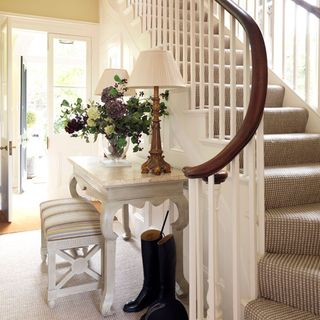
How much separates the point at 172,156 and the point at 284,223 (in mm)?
1047

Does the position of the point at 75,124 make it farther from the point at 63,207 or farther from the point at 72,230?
the point at 72,230

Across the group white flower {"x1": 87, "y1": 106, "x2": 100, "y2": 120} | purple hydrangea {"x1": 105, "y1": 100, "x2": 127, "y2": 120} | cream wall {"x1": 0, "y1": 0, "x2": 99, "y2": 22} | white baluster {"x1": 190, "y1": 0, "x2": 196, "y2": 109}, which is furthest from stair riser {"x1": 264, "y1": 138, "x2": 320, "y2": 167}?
cream wall {"x1": 0, "y1": 0, "x2": 99, "y2": 22}

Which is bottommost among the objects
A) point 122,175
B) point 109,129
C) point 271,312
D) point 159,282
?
point 159,282

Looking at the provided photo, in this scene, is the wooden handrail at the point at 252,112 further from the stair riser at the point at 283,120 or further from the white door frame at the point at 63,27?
the white door frame at the point at 63,27

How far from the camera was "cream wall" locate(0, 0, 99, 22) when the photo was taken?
4.03 metres

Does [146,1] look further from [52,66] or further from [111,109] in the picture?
[52,66]

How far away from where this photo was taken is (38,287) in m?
2.50

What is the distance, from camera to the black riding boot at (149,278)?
2.19 metres

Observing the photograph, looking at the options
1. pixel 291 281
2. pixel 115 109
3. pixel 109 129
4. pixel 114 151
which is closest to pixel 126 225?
pixel 114 151

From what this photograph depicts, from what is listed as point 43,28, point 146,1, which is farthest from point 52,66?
point 146,1

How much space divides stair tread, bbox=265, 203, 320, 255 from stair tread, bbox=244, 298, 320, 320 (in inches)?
10.6

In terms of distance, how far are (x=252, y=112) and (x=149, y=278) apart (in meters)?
1.31

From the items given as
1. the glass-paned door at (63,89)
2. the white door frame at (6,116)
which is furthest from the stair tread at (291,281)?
the glass-paned door at (63,89)

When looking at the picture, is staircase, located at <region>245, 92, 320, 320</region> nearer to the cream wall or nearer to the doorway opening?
the doorway opening
